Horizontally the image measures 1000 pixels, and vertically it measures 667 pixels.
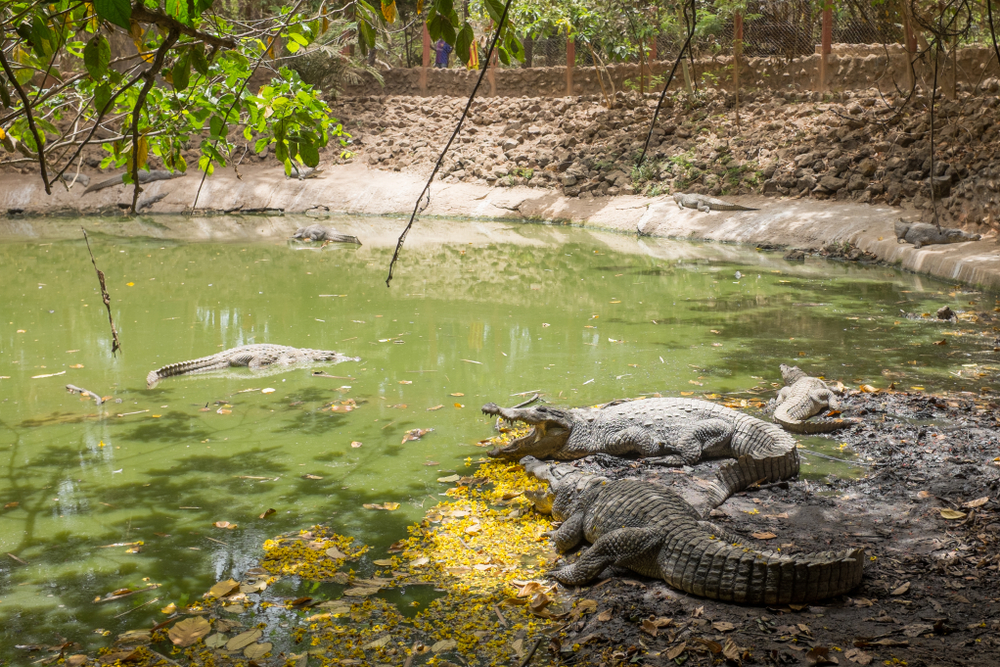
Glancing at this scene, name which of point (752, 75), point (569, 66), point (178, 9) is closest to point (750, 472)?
point (178, 9)

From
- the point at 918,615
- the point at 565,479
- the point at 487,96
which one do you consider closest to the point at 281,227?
the point at 487,96

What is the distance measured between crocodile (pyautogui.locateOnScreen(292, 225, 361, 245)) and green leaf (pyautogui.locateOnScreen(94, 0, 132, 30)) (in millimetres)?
12661

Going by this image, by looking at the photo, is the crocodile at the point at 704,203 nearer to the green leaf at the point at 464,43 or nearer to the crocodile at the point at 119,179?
the crocodile at the point at 119,179

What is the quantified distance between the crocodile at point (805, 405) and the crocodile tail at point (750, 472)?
2.30ft

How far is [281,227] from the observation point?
17.0 metres

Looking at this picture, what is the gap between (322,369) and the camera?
637cm

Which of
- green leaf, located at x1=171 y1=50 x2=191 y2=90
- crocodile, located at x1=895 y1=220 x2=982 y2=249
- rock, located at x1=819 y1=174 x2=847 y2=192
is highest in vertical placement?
green leaf, located at x1=171 y1=50 x2=191 y2=90

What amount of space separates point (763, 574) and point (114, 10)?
8.46 ft

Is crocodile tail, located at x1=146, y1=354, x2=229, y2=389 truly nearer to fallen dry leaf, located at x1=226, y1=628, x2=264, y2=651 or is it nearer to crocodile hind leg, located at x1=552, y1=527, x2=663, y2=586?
fallen dry leaf, located at x1=226, y1=628, x2=264, y2=651

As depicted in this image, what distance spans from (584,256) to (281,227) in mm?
7349

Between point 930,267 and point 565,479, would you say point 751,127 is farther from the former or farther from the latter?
point 565,479

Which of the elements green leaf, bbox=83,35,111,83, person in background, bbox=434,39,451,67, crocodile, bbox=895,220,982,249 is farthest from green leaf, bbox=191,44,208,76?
person in background, bbox=434,39,451,67

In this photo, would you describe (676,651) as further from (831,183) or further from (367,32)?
Answer: (831,183)

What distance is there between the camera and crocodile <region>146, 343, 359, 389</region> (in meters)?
6.23
